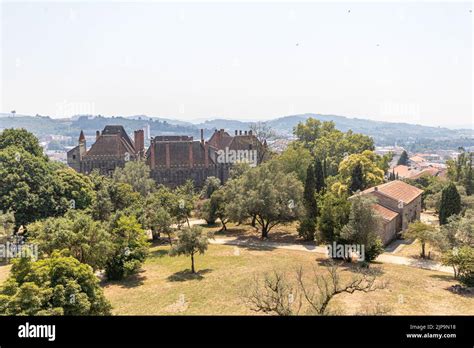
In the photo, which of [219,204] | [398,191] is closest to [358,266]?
[398,191]

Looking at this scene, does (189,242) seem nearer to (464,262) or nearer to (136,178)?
(464,262)

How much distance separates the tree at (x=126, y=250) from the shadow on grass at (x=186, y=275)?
284 cm

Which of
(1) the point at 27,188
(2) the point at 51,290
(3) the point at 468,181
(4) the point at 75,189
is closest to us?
(2) the point at 51,290

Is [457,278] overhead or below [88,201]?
below

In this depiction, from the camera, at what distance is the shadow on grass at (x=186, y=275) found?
27917 mm

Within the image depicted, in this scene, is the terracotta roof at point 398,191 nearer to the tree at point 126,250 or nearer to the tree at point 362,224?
the tree at point 362,224

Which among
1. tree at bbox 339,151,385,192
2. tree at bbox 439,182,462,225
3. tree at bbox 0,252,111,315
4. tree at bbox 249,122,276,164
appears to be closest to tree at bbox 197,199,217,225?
tree at bbox 339,151,385,192

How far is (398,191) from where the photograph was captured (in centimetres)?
4269

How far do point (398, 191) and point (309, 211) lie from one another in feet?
37.8

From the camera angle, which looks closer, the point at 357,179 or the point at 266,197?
the point at 266,197
